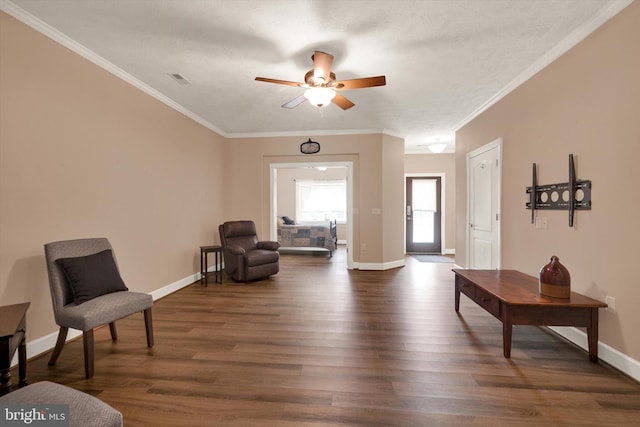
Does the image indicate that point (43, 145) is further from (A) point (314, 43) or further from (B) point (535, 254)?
(B) point (535, 254)

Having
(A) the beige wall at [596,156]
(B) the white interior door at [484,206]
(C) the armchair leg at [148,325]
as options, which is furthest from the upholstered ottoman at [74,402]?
(B) the white interior door at [484,206]

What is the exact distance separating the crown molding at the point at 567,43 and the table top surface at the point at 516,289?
6.98 feet

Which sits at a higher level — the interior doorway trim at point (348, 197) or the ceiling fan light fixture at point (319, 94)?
the ceiling fan light fixture at point (319, 94)

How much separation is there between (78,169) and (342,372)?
2.95 meters

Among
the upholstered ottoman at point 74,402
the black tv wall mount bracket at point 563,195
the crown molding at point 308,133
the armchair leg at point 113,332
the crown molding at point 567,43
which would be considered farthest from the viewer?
the crown molding at point 308,133

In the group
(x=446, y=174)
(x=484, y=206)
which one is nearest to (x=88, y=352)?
(x=484, y=206)

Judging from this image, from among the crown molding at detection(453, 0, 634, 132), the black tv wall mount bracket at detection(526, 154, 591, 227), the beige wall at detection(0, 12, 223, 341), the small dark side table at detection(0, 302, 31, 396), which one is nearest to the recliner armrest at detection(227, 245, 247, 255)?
the beige wall at detection(0, 12, 223, 341)

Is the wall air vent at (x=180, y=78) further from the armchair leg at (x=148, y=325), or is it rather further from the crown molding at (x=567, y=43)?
the crown molding at (x=567, y=43)

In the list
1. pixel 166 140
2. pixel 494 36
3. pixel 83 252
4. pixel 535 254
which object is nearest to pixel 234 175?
pixel 166 140

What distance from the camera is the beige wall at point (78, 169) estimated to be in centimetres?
209

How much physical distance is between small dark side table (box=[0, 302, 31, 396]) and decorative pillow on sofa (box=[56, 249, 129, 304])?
288 mm

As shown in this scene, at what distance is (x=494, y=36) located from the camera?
2.43m

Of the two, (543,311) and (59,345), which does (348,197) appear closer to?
(543,311)

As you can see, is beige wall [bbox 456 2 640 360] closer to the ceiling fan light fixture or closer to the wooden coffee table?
the wooden coffee table
